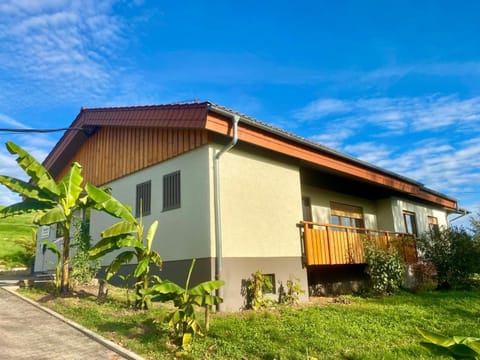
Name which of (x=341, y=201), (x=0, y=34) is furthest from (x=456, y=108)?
(x=0, y=34)

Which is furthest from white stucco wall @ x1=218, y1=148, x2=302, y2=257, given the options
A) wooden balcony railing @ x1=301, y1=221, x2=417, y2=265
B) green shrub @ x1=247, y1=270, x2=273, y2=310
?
green shrub @ x1=247, y1=270, x2=273, y2=310

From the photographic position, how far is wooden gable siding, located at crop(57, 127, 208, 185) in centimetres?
1057

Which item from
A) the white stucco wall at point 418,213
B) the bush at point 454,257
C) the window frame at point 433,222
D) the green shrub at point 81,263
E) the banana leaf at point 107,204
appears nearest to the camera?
the banana leaf at point 107,204

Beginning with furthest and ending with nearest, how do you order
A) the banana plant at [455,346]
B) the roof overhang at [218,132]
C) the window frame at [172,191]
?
the window frame at [172,191] < the roof overhang at [218,132] < the banana plant at [455,346]

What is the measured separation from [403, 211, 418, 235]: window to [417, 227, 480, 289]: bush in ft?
13.4

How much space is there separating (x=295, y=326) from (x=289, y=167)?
5.57m

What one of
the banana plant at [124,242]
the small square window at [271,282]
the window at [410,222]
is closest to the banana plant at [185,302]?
the banana plant at [124,242]

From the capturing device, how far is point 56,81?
11.3 meters

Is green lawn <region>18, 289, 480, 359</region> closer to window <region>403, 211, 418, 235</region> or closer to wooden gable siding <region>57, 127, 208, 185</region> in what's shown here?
wooden gable siding <region>57, 127, 208, 185</region>

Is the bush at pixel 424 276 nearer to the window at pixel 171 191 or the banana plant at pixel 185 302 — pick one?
the window at pixel 171 191

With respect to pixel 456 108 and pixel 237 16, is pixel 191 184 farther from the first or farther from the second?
pixel 456 108

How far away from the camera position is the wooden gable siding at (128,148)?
10570mm

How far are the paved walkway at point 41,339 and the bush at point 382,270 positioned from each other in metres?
9.34

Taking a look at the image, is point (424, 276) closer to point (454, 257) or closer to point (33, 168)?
point (454, 257)
